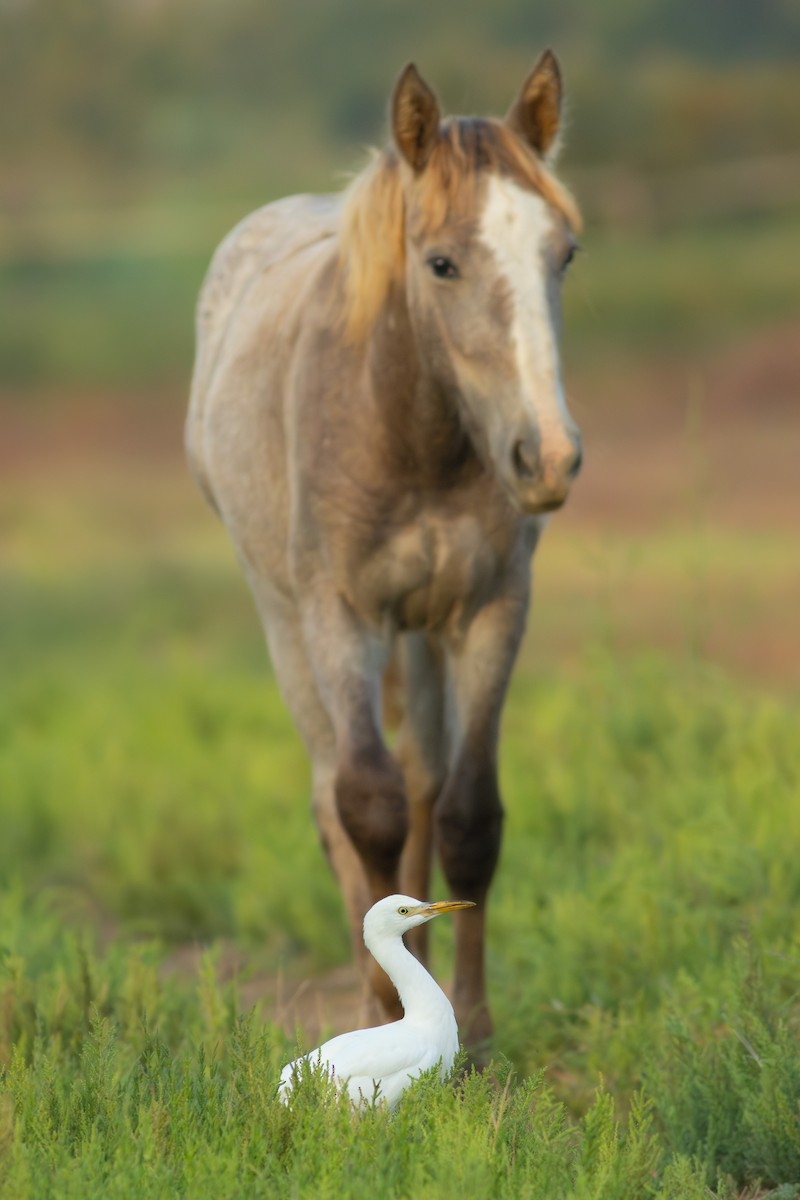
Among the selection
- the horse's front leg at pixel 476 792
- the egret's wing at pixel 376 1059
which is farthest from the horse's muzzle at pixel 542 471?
the egret's wing at pixel 376 1059

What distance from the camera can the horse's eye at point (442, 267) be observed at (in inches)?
167

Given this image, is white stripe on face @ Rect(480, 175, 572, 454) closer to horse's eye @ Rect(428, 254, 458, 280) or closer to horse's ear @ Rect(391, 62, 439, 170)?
horse's eye @ Rect(428, 254, 458, 280)

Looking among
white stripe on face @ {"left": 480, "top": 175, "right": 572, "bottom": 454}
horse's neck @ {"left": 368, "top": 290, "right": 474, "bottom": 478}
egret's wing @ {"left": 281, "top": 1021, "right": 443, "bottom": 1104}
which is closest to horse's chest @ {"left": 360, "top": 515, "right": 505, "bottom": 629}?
horse's neck @ {"left": 368, "top": 290, "right": 474, "bottom": 478}

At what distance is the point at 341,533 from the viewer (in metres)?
4.65

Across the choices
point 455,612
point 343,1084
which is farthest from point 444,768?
point 343,1084

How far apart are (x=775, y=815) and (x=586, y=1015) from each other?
130cm

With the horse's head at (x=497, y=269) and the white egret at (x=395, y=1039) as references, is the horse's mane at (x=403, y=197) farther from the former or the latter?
the white egret at (x=395, y=1039)

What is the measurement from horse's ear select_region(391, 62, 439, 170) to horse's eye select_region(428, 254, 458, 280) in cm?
25

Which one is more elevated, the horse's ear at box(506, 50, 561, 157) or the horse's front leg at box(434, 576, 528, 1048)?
the horse's ear at box(506, 50, 561, 157)

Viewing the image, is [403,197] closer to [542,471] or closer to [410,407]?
[410,407]

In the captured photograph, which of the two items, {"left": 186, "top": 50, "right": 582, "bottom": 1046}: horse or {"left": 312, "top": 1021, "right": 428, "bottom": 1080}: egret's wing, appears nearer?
{"left": 312, "top": 1021, "right": 428, "bottom": 1080}: egret's wing

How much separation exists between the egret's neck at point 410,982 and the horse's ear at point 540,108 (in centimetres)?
208

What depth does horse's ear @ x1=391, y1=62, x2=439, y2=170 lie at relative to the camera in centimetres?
427

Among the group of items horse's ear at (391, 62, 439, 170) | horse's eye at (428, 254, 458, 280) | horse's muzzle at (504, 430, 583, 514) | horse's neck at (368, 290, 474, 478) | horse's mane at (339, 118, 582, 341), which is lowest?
horse's muzzle at (504, 430, 583, 514)
